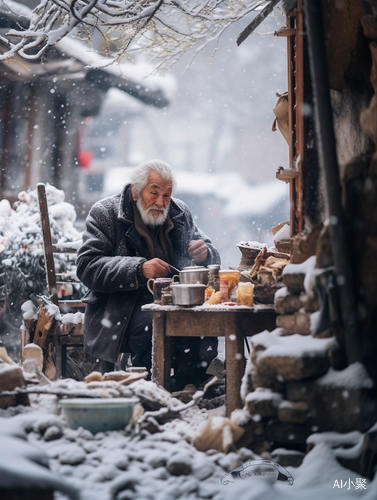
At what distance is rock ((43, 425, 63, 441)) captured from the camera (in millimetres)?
2336

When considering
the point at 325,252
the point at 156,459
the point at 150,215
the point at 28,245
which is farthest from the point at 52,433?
the point at 28,245

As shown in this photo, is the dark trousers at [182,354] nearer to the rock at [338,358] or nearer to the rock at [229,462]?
the rock at [229,462]

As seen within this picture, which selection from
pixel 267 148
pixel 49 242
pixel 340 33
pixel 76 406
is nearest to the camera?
pixel 76 406

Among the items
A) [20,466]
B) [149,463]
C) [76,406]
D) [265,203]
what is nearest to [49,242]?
[76,406]

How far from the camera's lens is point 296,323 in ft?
8.53

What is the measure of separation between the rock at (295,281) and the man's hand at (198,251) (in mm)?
1774

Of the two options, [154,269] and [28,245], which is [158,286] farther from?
[28,245]

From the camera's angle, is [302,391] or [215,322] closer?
[302,391]

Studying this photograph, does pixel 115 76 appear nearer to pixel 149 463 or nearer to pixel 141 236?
pixel 141 236

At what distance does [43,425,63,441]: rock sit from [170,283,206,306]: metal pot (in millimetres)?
1151

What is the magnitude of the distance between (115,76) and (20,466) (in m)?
9.85

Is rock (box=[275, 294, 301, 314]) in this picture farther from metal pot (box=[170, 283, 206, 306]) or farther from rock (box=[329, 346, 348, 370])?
metal pot (box=[170, 283, 206, 306])

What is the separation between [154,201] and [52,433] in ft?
7.85

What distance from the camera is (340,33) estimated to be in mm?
2967
